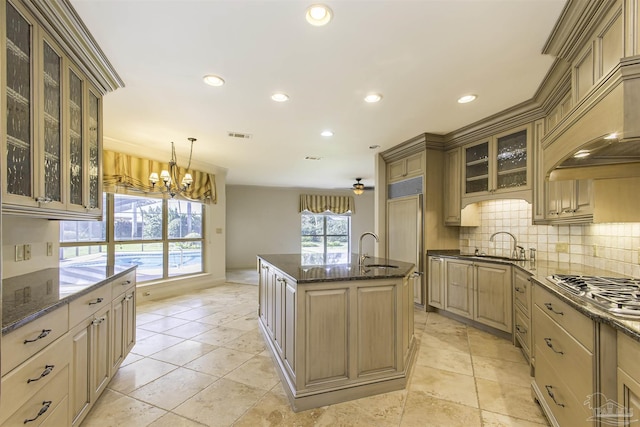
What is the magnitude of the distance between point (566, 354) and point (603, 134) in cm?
110

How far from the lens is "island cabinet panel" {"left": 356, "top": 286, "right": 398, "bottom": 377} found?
213 centimetres

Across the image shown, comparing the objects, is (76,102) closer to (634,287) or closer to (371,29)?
(371,29)

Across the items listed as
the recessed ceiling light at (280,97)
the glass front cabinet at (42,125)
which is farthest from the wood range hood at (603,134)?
the glass front cabinet at (42,125)

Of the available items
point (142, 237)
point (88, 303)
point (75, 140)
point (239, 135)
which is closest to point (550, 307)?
point (88, 303)

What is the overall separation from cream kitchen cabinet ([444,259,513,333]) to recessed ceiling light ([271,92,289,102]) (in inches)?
109

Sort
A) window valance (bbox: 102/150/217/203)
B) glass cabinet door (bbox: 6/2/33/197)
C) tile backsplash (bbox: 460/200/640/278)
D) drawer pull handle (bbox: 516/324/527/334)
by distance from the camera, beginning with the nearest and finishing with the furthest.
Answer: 1. glass cabinet door (bbox: 6/2/33/197)
2. tile backsplash (bbox: 460/200/640/278)
3. drawer pull handle (bbox: 516/324/527/334)
4. window valance (bbox: 102/150/217/203)

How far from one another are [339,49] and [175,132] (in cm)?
276

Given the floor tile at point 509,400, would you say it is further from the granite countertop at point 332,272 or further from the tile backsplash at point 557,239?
the tile backsplash at point 557,239

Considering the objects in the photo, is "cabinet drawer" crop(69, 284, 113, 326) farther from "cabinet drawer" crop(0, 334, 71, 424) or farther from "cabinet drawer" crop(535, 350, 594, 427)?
"cabinet drawer" crop(535, 350, 594, 427)

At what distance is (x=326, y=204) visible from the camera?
9383 millimetres

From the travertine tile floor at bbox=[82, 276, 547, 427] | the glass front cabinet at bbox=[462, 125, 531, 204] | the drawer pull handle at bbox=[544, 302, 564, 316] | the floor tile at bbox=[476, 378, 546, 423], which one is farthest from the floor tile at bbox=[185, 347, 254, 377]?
the glass front cabinet at bbox=[462, 125, 531, 204]

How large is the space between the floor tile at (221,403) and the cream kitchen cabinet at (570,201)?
2.71 m

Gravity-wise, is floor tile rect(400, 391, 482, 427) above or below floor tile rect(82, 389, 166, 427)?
above

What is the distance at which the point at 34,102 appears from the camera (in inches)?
62.9
